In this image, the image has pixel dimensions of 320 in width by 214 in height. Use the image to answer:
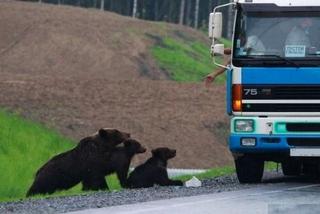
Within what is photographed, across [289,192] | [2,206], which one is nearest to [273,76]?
[289,192]

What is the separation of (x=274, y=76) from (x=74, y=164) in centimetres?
400

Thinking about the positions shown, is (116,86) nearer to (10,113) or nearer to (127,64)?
(10,113)

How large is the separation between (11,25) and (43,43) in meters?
5.00

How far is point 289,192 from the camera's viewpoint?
720 inches

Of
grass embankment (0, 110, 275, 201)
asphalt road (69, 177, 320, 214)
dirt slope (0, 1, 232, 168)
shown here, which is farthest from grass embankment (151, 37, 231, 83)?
asphalt road (69, 177, 320, 214)

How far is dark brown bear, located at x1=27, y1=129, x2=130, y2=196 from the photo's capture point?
794 inches

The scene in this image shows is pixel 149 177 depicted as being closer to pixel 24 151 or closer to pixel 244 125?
pixel 244 125

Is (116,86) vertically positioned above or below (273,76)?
below

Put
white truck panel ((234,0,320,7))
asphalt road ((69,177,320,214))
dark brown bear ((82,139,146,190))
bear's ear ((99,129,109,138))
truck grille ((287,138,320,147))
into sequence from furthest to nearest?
bear's ear ((99,129,109,138))
dark brown bear ((82,139,146,190))
white truck panel ((234,0,320,7))
truck grille ((287,138,320,147))
asphalt road ((69,177,320,214))

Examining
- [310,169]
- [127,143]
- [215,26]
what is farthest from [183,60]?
[215,26]

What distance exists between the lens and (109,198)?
17.2m

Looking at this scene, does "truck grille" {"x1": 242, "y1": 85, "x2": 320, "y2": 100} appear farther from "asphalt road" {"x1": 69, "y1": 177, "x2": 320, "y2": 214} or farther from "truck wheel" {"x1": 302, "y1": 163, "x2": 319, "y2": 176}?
"truck wheel" {"x1": 302, "y1": 163, "x2": 319, "y2": 176}

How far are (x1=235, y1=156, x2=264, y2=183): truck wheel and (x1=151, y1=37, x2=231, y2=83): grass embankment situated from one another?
1383 inches

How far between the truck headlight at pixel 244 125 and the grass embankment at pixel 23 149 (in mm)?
5985
